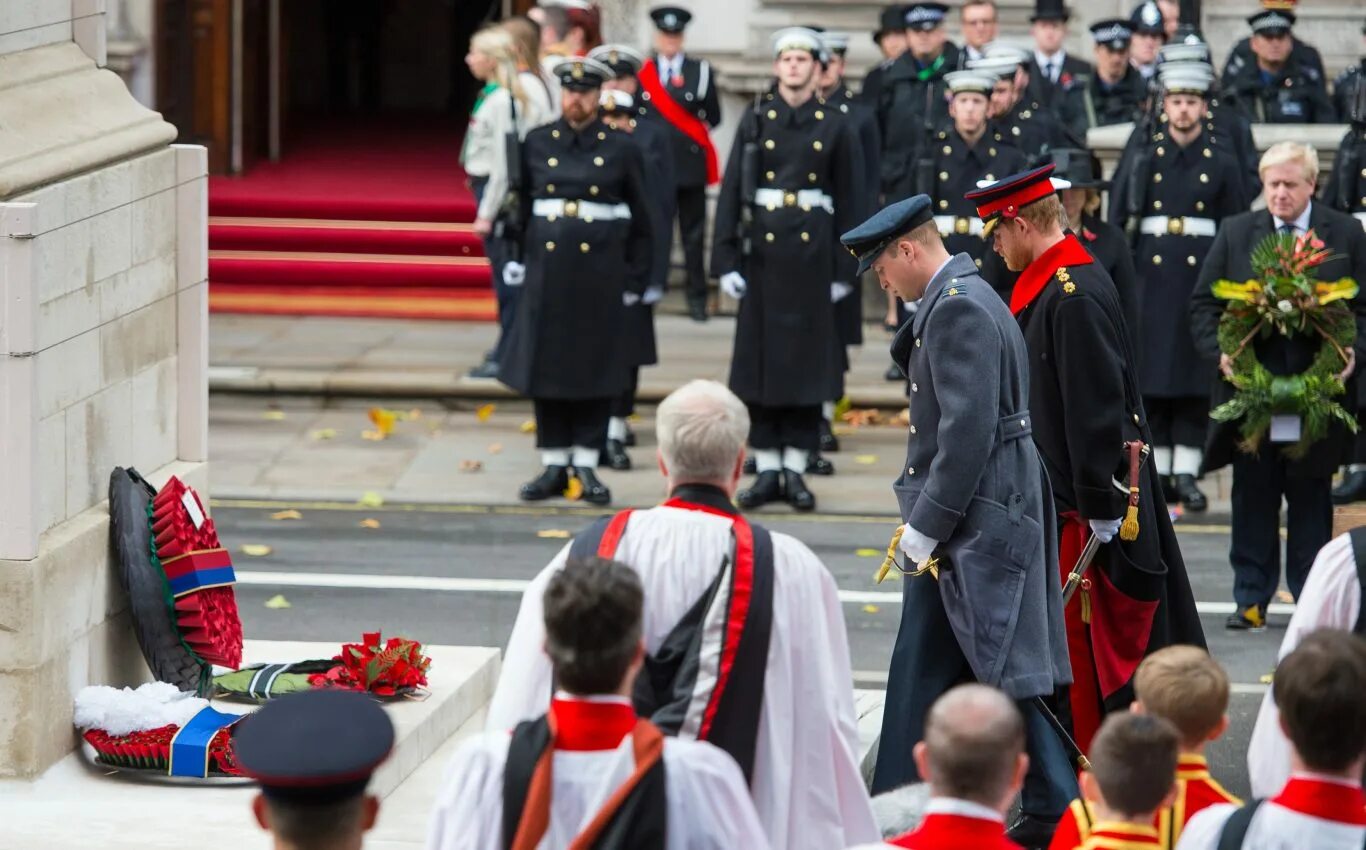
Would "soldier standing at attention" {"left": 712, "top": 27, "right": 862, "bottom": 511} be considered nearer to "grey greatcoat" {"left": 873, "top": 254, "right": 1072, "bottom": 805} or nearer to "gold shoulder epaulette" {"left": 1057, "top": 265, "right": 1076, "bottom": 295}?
"gold shoulder epaulette" {"left": 1057, "top": 265, "right": 1076, "bottom": 295}

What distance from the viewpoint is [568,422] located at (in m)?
12.0

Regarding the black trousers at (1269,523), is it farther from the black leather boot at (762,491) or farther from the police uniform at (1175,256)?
the black leather boot at (762,491)

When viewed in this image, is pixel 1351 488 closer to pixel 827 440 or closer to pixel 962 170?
pixel 962 170

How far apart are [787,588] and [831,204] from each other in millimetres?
7437

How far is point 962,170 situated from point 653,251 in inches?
78.0

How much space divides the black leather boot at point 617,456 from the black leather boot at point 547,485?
0.69 meters

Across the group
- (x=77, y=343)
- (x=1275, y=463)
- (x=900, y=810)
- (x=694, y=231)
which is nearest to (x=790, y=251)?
(x=1275, y=463)

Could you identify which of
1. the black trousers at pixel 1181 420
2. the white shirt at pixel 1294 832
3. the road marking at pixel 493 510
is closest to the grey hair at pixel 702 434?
the white shirt at pixel 1294 832

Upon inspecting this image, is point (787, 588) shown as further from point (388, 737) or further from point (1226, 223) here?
point (1226, 223)

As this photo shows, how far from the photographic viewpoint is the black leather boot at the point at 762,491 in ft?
38.8

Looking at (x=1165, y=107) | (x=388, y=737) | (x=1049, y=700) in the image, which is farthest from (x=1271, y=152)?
(x=388, y=737)

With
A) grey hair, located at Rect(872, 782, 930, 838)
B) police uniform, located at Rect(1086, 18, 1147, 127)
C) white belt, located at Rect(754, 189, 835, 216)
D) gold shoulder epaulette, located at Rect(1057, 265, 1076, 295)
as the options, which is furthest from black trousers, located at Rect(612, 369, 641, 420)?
grey hair, located at Rect(872, 782, 930, 838)

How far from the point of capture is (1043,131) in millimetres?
13656

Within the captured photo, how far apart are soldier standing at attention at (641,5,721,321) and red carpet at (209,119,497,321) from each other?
Result: 1.71 metres
